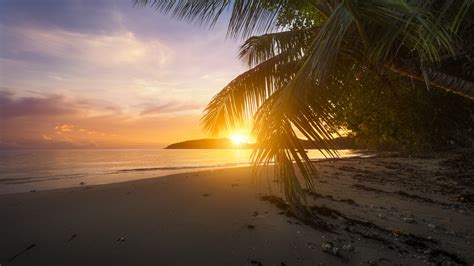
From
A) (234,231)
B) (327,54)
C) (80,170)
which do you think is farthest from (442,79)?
(80,170)

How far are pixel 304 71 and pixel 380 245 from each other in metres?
3.17

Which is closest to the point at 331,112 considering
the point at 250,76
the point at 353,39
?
the point at 353,39

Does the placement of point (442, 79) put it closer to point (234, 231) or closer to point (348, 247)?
point (348, 247)

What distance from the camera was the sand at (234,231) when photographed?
13.0 feet

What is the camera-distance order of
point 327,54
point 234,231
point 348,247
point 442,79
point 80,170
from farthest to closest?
point 80,170
point 234,231
point 348,247
point 442,79
point 327,54

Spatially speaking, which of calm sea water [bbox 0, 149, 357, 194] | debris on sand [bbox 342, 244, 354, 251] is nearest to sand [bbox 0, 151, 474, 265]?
Answer: debris on sand [bbox 342, 244, 354, 251]

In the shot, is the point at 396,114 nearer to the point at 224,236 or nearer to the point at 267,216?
the point at 267,216

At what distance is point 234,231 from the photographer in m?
4.79

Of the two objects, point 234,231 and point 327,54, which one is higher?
point 327,54

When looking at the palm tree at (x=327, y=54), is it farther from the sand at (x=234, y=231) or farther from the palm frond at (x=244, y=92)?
the sand at (x=234, y=231)

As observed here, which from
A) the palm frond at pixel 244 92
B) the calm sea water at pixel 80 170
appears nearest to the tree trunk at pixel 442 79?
the palm frond at pixel 244 92

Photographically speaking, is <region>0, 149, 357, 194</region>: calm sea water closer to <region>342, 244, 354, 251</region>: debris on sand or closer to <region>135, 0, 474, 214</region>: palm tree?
<region>342, 244, 354, 251</region>: debris on sand

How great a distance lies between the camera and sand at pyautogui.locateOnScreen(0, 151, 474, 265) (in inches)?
155

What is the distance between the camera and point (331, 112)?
3.65 meters
